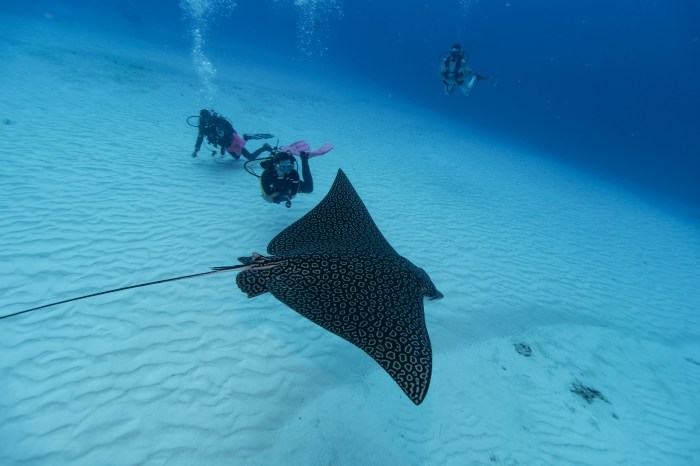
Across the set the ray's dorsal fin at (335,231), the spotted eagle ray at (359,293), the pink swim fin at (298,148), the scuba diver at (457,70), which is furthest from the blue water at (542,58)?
the spotted eagle ray at (359,293)

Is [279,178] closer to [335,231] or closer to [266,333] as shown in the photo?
[335,231]

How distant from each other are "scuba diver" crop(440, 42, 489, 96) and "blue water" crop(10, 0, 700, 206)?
2816cm

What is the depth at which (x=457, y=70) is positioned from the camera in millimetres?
11711

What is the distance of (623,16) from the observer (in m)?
65.7

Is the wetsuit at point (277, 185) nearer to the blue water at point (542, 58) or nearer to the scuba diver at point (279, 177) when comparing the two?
the scuba diver at point (279, 177)

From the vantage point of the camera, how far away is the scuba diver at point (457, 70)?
11555 millimetres

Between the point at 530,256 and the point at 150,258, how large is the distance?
838 cm

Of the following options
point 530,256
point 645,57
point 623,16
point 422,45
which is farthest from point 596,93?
point 530,256

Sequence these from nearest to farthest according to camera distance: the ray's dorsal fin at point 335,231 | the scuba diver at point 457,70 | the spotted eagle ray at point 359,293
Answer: the spotted eagle ray at point 359,293, the ray's dorsal fin at point 335,231, the scuba diver at point 457,70

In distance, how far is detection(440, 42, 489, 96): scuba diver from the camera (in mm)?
11555

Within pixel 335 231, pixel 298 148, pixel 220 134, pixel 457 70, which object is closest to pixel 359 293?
pixel 335 231

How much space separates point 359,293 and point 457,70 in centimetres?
1145

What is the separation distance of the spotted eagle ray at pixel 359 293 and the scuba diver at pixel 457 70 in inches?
400

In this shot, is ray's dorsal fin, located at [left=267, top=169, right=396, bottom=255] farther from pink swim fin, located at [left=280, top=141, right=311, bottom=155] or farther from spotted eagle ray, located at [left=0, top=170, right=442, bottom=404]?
pink swim fin, located at [left=280, top=141, right=311, bottom=155]
